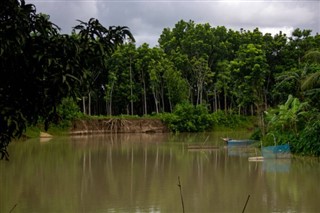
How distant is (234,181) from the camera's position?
13039 millimetres

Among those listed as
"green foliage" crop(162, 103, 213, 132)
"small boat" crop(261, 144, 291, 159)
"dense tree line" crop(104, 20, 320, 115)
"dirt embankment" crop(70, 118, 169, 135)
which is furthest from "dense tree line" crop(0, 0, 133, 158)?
"green foliage" crop(162, 103, 213, 132)

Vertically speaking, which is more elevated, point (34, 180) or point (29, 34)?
point (29, 34)

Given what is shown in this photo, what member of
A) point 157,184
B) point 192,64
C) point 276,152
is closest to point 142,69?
point 192,64

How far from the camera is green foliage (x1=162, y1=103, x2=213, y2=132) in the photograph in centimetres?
4097

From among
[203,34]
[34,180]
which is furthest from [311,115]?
[203,34]

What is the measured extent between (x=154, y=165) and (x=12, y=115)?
46.5 feet

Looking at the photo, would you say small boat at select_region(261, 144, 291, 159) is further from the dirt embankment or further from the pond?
the dirt embankment

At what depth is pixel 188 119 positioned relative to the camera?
41094 mm

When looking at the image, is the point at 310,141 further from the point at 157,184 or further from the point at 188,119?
Result: the point at 188,119

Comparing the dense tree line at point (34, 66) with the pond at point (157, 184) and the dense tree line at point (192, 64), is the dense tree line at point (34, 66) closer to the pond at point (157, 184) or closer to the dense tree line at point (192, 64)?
the pond at point (157, 184)

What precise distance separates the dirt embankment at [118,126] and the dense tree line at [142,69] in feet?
5.75

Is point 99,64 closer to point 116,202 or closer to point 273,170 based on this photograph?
point 116,202

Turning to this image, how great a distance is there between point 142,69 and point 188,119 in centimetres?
675

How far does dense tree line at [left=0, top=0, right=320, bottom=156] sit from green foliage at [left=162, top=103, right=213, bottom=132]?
261 cm
